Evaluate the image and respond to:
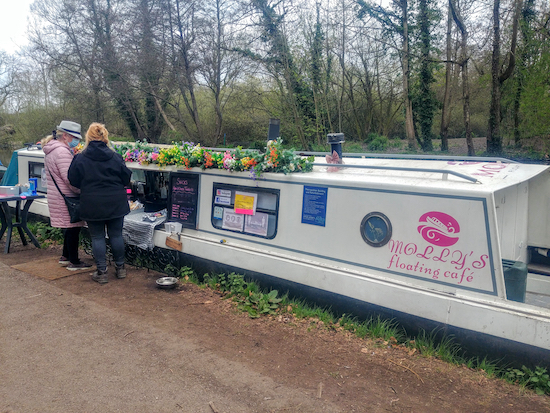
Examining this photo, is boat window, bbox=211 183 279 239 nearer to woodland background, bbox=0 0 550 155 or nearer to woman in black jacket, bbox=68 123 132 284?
woman in black jacket, bbox=68 123 132 284

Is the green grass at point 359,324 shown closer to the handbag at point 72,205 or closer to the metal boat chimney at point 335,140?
the handbag at point 72,205

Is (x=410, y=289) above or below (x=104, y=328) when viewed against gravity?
above

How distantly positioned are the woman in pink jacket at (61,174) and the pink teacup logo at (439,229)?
4272 millimetres

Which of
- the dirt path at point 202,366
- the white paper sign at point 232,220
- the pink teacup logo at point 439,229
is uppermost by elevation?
the pink teacup logo at point 439,229

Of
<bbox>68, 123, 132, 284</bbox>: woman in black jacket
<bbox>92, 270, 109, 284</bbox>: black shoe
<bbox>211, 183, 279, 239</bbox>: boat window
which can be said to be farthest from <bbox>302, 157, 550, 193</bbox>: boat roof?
<bbox>92, 270, 109, 284</bbox>: black shoe

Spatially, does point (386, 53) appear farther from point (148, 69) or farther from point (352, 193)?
point (352, 193)

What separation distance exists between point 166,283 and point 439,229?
320 cm

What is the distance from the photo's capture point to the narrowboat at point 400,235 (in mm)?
3277

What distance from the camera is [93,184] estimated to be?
4938 mm

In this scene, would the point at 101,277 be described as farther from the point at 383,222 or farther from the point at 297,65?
the point at 297,65

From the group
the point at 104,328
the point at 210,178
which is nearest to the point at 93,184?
the point at 210,178

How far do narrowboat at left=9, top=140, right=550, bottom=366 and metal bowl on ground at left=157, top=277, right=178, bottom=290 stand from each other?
41 centimetres

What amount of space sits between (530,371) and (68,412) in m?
3.25

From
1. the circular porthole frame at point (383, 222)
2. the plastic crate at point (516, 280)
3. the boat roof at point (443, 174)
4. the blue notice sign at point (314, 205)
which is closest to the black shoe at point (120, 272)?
the blue notice sign at point (314, 205)
